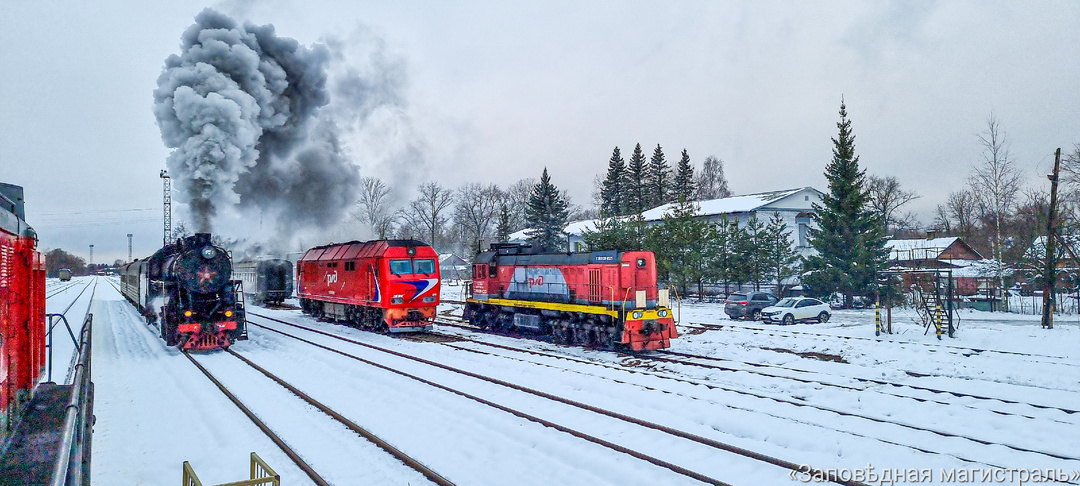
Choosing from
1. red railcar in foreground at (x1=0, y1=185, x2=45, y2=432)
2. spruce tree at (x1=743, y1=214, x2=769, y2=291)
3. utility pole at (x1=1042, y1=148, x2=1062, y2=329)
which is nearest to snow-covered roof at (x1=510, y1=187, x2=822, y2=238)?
spruce tree at (x1=743, y1=214, x2=769, y2=291)

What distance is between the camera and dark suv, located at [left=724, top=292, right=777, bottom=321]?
27.0 metres

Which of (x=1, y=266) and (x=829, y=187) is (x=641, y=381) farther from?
(x=829, y=187)

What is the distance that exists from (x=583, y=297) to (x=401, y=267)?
22.3 ft

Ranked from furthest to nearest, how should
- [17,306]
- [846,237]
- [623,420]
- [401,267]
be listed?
[846,237] → [401,267] → [623,420] → [17,306]

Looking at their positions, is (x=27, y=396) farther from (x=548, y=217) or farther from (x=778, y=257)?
(x=548, y=217)

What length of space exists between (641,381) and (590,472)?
523cm

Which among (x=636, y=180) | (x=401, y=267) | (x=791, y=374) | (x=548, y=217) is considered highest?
(x=636, y=180)

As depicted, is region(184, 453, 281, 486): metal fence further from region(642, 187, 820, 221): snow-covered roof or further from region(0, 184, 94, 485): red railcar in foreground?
region(642, 187, 820, 221): snow-covered roof

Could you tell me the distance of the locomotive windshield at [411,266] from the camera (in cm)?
2080

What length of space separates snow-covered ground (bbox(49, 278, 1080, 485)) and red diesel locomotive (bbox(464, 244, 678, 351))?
0.83 meters

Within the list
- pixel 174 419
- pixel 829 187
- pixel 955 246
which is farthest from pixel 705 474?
pixel 955 246

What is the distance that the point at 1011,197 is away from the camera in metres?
36.3

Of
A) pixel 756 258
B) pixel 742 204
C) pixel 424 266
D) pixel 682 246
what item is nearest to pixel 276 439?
pixel 424 266

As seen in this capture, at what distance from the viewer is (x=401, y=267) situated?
20.9 meters
